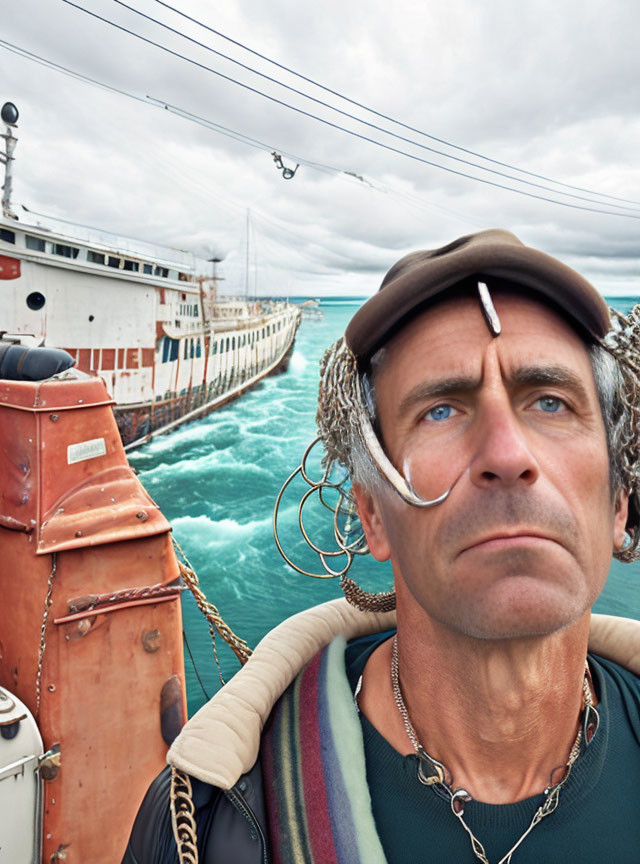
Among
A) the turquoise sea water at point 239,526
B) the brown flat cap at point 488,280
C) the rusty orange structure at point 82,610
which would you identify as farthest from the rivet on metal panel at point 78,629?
the turquoise sea water at point 239,526

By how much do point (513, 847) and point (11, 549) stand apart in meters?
4.23

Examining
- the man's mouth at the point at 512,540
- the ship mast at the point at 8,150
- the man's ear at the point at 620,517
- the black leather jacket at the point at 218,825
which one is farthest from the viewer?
the ship mast at the point at 8,150

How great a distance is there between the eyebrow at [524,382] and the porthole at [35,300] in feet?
77.5

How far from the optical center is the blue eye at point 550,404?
4.77ft

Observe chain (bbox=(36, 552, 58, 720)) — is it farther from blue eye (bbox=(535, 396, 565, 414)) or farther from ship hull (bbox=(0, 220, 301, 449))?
ship hull (bbox=(0, 220, 301, 449))

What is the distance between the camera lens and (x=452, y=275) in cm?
143

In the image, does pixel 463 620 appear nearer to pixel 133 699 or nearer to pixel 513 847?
pixel 513 847

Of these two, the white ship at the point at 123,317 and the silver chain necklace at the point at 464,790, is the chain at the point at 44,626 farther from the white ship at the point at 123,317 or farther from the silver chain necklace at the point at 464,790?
the white ship at the point at 123,317

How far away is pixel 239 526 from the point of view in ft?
70.8

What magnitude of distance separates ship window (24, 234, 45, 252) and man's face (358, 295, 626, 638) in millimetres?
23416

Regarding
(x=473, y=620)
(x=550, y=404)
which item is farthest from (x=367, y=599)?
(x=550, y=404)

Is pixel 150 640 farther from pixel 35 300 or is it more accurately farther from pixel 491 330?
pixel 35 300

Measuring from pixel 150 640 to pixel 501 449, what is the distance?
160 inches

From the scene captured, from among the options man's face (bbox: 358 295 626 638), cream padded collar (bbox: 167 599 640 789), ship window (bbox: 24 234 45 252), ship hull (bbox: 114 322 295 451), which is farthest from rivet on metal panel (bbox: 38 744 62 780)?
ship window (bbox: 24 234 45 252)
